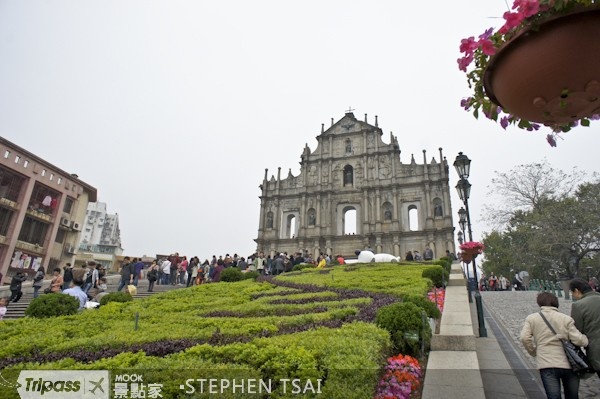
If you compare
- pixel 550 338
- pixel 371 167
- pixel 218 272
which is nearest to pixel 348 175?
pixel 371 167

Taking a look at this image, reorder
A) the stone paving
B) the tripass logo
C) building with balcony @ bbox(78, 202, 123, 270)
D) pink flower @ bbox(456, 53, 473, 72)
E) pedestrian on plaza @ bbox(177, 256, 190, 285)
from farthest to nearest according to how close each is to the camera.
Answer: building with balcony @ bbox(78, 202, 123, 270) < pedestrian on plaza @ bbox(177, 256, 190, 285) < the stone paving < the tripass logo < pink flower @ bbox(456, 53, 473, 72)

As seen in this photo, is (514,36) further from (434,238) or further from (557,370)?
(434,238)

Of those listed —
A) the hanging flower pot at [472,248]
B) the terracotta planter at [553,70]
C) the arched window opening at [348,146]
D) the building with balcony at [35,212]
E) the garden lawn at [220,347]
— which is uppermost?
the arched window opening at [348,146]

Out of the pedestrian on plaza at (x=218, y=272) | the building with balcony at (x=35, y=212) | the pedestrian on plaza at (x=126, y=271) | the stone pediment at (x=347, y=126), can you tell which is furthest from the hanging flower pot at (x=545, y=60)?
the stone pediment at (x=347, y=126)

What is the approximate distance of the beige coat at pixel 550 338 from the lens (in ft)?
14.1

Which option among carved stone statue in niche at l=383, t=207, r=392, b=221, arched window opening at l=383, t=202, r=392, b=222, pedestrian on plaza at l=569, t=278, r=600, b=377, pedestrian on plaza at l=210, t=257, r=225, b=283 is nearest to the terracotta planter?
pedestrian on plaza at l=569, t=278, r=600, b=377

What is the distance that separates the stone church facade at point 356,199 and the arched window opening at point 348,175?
115 millimetres

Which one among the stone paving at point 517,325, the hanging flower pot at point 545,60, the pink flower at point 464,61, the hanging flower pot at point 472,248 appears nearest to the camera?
the hanging flower pot at point 545,60

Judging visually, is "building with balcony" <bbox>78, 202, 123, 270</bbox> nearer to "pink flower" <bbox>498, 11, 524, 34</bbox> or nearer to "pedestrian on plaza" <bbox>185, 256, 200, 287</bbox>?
"pedestrian on plaza" <bbox>185, 256, 200, 287</bbox>

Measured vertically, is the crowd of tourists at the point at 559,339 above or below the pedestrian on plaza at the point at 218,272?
below

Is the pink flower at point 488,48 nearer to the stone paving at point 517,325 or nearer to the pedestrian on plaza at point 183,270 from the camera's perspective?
the stone paving at point 517,325

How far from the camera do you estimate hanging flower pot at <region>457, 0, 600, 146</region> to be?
183 centimetres

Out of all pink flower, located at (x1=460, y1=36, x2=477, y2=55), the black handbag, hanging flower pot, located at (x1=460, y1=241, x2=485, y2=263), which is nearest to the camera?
pink flower, located at (x1=460, y1=36, x2=477, y2=55)

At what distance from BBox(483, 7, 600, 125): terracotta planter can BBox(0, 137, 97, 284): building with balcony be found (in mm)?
31971
